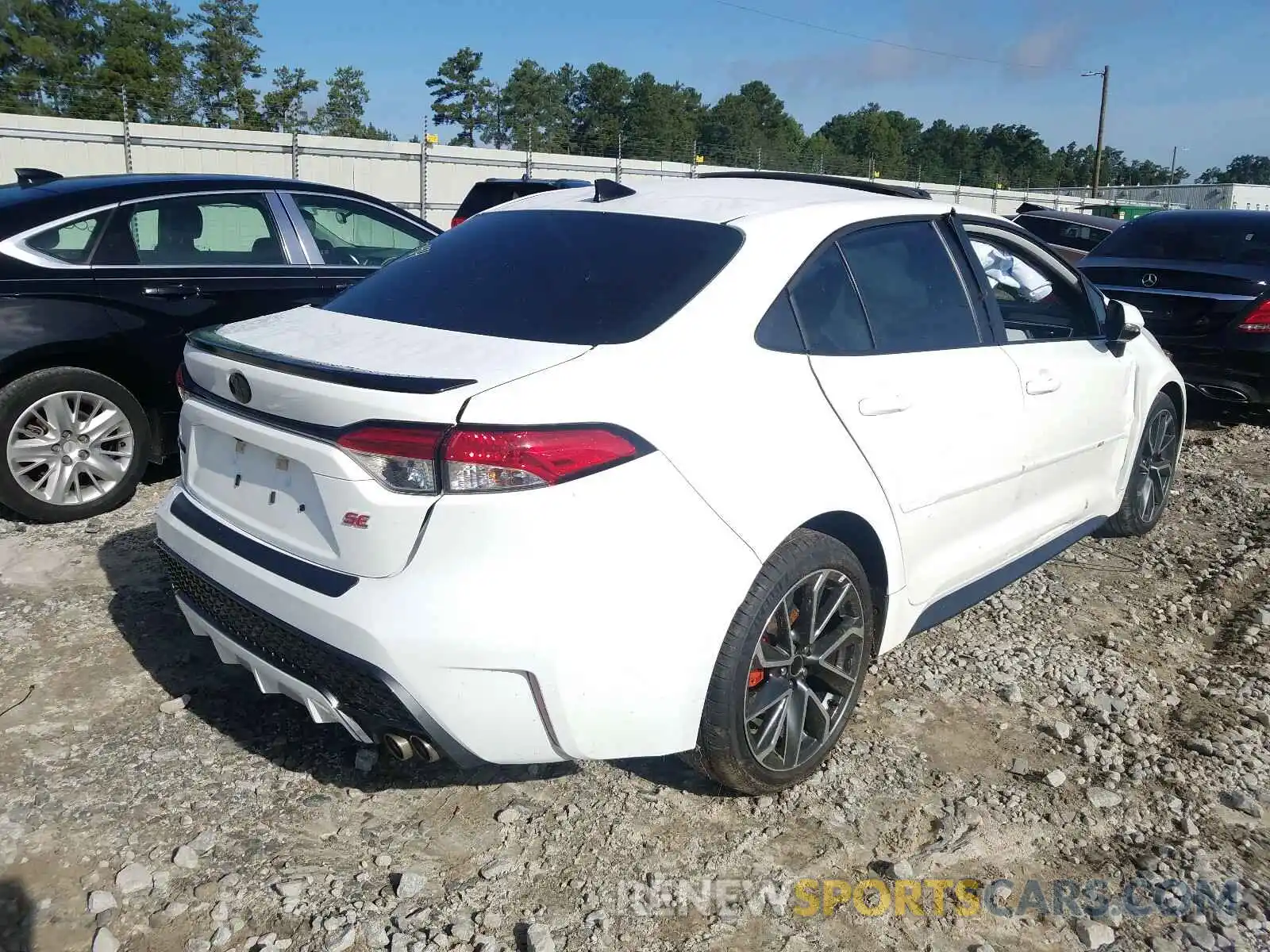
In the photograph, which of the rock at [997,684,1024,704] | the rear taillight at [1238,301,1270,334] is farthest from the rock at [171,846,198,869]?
the rear taillight at [1238,301,1270,334]

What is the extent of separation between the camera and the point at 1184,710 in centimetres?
353

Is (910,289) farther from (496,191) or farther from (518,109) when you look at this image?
(518,109)

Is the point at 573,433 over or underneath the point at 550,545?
over

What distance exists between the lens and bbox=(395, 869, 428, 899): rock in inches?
97.3

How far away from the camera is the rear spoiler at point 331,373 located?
7.50 feet

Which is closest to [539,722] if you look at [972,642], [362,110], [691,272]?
[691,272]

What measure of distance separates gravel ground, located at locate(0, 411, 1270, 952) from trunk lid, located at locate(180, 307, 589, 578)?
788 millimetres

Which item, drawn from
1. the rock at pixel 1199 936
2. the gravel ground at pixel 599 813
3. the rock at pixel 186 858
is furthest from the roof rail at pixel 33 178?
the rock at pixel 1199 936

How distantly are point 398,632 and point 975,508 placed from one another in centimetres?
202

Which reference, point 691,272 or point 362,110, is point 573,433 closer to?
point 691,272

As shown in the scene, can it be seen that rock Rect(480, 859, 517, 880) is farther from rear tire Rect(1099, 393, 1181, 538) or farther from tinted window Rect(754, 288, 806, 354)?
rear tire Rect(1099, 393, 1181, 538)

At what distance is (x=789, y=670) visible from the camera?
9.21 ft

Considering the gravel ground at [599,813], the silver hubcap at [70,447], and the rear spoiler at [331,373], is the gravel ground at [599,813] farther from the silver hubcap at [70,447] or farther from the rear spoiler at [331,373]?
the rear spoiler at [331,373]

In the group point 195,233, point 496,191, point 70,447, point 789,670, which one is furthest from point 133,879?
point 496,191
